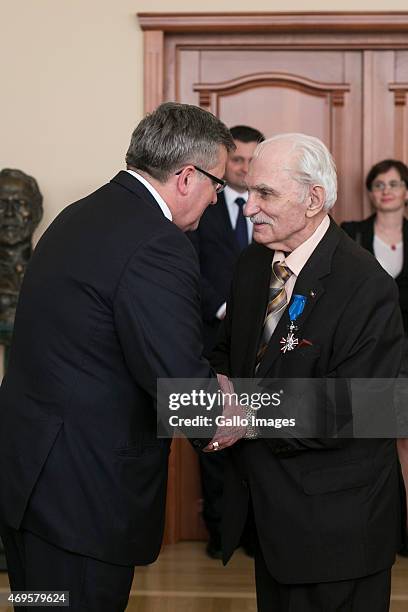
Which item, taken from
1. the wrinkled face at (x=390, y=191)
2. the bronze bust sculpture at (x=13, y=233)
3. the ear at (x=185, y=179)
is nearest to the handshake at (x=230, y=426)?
the ear at (x=185, y=179)

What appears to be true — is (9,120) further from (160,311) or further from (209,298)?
(160,311)

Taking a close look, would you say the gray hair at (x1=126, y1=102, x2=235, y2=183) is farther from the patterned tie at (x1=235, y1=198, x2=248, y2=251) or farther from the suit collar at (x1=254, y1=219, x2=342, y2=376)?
the patterned tie at (x1=235, y1=198, x2=248, y2=251)

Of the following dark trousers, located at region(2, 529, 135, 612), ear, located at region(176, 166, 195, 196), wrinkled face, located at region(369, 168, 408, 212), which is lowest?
dark trousers, located at region(2, 529, 135, 612)

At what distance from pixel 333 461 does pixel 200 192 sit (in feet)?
2.34

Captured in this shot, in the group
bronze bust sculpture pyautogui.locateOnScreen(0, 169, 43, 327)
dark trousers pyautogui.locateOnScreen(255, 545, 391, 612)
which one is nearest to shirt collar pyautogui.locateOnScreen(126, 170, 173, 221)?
dark trousers pyautogui.locateOnScreen(255, 545, 391, 612)

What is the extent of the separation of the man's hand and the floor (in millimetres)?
1713

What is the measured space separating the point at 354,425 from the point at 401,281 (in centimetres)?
232

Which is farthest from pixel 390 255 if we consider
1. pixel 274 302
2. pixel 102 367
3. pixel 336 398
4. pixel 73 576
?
pixel 73 576

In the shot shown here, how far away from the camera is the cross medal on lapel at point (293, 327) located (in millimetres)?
2170

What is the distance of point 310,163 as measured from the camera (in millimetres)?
2188

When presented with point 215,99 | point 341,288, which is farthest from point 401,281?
point 341,288

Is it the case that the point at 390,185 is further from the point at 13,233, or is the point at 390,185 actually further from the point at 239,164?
the point at 13,233

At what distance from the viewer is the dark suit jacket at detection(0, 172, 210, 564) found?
6.43ft

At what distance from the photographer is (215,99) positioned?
15.4ft
